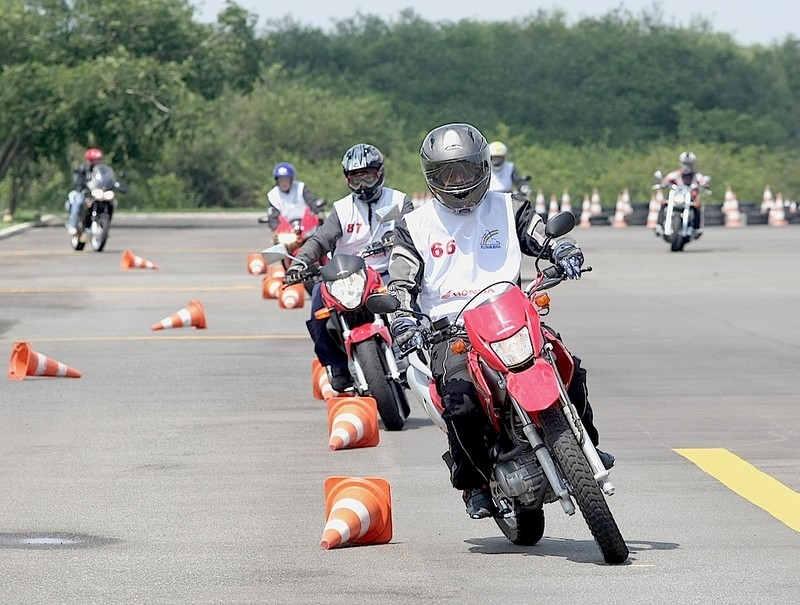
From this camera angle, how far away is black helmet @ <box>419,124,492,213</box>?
8047 millimetres

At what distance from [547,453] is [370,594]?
0.92m

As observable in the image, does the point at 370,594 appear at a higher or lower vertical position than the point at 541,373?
lower

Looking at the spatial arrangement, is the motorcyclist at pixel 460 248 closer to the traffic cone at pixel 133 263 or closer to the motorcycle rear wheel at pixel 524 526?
the motorcycle rear wheel at pixel 524 526

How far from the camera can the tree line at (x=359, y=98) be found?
4822cm

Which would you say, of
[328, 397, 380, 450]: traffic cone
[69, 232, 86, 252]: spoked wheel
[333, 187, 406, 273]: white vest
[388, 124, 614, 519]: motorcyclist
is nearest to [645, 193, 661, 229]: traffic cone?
[69, 232, 86, 252]: spoked wheel

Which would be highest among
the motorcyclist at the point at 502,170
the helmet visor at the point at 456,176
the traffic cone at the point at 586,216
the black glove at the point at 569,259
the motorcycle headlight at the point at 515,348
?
the helmet visor at the point at 456,176

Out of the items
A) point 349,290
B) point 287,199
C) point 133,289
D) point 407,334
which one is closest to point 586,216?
point 133,289

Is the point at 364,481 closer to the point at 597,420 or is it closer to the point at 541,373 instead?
the point at 541,373

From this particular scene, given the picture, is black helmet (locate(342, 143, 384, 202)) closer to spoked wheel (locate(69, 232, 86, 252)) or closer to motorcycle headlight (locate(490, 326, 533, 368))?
motorcycle headlight (locate(490, 326, 533, 368))

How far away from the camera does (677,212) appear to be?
32.4m

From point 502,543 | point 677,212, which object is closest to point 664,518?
point 502,543

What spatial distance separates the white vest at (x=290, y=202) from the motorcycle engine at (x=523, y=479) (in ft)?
50.8

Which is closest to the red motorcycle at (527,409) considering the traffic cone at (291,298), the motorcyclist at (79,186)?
the traffic cone at (291,298)

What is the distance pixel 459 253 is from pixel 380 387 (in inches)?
140
